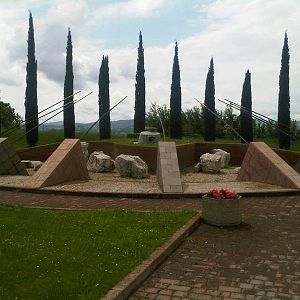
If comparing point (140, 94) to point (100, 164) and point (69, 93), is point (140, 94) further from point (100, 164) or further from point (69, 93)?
point (100, 164)

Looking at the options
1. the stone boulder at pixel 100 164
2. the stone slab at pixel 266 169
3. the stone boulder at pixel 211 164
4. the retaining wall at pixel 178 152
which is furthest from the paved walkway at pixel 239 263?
the retaining wall at pixel 178 152

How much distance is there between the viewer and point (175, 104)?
30531mm

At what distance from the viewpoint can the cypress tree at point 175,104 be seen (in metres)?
30.0

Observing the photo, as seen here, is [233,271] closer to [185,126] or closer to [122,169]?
[122,169]

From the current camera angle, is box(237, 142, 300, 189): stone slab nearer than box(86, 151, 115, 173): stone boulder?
Yes

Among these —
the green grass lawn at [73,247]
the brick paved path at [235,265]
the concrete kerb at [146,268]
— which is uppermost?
the green grass lawn at [73,247]

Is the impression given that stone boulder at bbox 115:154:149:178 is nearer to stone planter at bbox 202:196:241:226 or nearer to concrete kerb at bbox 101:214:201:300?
stone planter at bbox 202:196:241:226

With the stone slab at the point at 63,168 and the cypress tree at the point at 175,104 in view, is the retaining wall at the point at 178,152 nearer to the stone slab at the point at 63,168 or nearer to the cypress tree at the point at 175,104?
the stone slab at the point at 63,168

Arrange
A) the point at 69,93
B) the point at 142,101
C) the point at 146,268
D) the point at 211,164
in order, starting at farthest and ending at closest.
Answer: the point at 142,101 < the point at 69,93 < the point at 211,164 < the point at 146,268

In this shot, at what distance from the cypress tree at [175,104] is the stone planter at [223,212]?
72.6ft

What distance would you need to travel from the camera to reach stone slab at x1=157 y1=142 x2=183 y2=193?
11077mm

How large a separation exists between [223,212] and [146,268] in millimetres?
3021

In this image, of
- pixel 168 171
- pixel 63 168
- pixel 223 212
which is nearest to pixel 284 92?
pixel 168 171

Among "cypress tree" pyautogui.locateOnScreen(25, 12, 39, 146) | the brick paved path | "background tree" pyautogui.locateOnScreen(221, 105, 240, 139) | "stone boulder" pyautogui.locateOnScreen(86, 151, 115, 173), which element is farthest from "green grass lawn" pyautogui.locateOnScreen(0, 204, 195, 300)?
"background tree" pyautogui.locateOnScreen(221, 105, 240, 139)
